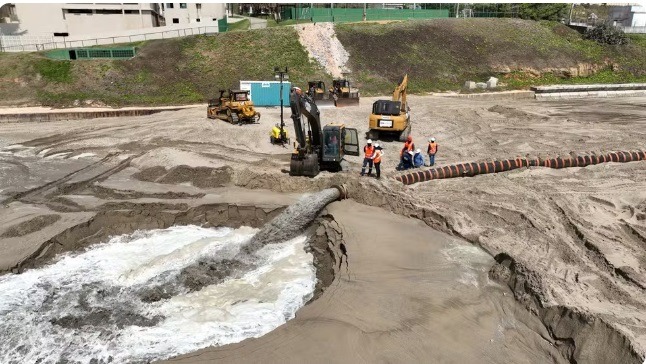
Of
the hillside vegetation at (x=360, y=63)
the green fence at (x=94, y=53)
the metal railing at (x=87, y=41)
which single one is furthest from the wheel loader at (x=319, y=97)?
the metal railing at (x=87, y=41)

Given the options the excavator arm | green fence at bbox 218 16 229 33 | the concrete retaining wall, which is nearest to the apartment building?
green fence at bbox 218 16 229 33

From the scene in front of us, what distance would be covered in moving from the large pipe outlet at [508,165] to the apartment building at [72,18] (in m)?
39.5

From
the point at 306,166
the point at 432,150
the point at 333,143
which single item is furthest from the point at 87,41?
the point at 432,150

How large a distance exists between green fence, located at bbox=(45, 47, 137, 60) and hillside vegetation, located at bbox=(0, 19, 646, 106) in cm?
98

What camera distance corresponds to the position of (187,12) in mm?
50906

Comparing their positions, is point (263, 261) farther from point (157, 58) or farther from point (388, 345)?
point (157, 58)

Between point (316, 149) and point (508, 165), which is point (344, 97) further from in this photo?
point (508, 165)

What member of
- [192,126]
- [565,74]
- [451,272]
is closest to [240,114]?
[192,126]

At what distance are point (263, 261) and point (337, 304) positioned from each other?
10.6 ft

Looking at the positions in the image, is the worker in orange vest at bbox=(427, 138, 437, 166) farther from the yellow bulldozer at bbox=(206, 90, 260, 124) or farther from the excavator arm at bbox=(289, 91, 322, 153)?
the yellow bulldozer at bbox=(206, 90, 260, 124)

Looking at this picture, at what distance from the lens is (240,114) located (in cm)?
→ 2345

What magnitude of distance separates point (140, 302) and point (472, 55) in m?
37.2

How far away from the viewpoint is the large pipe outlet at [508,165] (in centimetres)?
1600

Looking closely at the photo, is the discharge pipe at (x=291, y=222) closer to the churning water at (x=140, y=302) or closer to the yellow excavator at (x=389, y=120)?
the churning water at (x=140, y=302)
